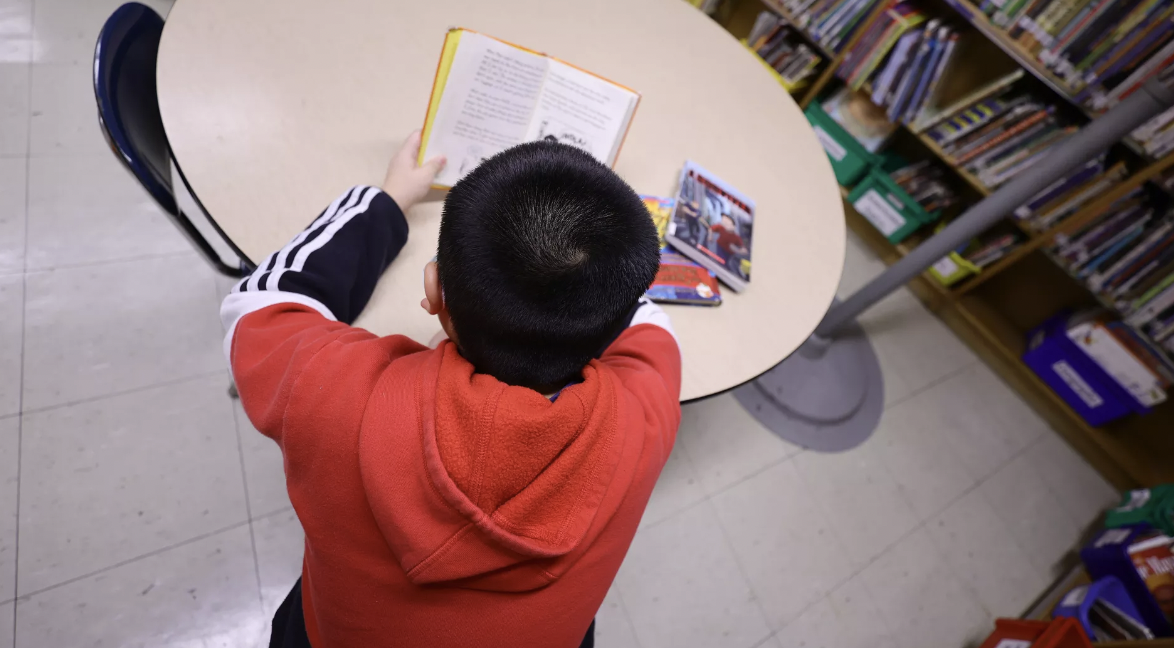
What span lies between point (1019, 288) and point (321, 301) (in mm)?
2390

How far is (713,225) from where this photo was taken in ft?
3.38

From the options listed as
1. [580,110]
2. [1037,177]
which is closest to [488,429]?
[580,110]

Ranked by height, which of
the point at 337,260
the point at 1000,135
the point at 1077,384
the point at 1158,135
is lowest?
the point at 1077,384

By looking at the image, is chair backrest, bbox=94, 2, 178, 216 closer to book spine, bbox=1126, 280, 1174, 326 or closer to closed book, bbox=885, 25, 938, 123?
closed book, bbox=885, 25, 938, 123

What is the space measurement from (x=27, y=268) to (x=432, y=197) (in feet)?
4.10

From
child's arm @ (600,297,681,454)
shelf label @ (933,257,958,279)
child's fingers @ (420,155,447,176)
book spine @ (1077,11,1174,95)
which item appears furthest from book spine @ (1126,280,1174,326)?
child's fingers @ (420,155,447,176)

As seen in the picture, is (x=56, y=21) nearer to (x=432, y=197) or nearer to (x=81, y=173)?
(x=81, y=173)

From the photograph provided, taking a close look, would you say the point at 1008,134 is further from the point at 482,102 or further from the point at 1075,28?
the point at 482,102

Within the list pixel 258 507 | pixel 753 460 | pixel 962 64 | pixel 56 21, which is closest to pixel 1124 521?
pixel 753 460

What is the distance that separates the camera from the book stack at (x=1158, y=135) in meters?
1.48

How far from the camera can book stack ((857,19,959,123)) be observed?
1750mm

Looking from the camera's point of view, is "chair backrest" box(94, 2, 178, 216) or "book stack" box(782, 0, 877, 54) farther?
"book stack" box(782, 0, 877, 54)

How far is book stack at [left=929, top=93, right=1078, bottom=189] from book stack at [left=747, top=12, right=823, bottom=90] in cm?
50

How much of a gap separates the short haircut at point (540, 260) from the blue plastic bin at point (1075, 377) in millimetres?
2078
